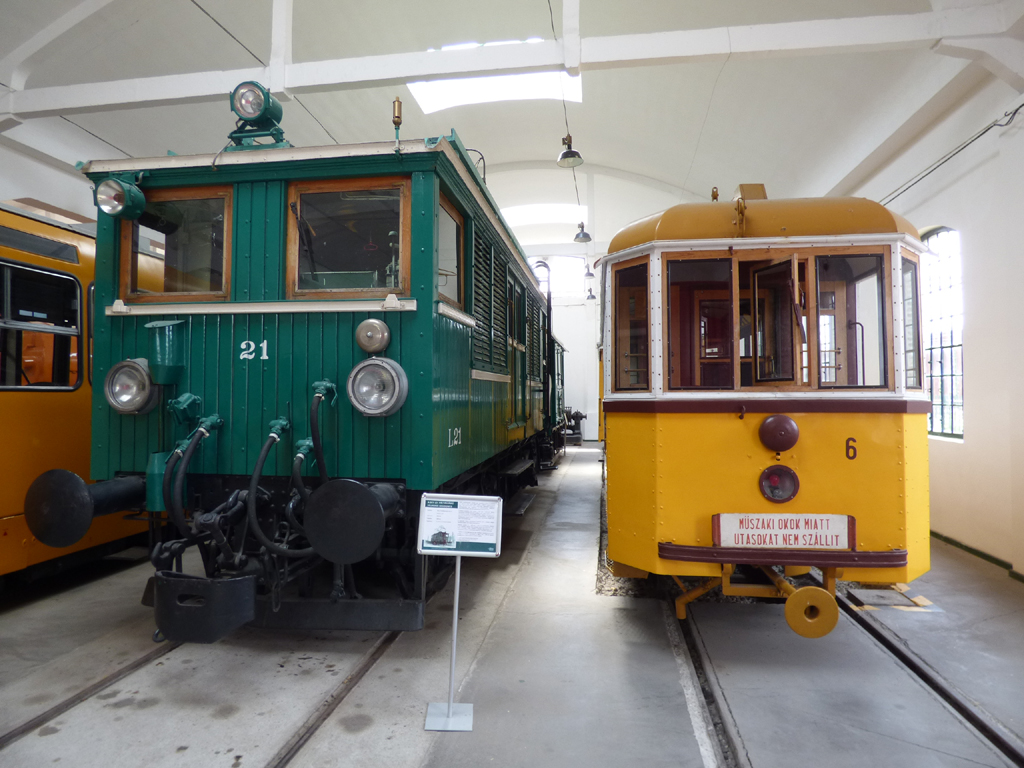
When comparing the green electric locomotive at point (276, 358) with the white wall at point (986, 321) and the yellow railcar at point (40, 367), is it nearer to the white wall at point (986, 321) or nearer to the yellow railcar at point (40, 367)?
the yellow railcar at point (40, 367)

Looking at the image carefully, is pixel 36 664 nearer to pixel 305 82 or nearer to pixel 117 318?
pixel 117 318

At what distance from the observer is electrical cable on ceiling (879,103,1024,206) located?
206 inches

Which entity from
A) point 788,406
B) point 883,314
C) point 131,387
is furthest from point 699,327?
point 131,387

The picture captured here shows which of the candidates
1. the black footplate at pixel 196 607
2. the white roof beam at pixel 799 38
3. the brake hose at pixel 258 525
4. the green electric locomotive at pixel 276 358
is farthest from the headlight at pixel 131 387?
the white roof beam at pixel 799 38

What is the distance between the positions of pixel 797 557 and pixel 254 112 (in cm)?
439

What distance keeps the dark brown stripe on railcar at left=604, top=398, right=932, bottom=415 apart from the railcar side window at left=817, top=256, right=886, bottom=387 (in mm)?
127

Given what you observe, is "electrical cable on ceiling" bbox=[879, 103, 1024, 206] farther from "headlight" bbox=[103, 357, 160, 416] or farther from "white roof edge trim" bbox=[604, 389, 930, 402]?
"headlight" bbox=[103, 357, 160, 416]

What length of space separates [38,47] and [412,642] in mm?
7830

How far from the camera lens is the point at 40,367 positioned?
4.55 m

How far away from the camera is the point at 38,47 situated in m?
6.72

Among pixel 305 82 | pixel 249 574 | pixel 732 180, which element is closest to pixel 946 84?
pixel 732 180

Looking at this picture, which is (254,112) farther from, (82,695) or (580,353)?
(580,353)

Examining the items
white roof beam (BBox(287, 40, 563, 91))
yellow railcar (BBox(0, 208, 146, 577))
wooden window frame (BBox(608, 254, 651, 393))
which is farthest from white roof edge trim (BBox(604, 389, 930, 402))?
yellow railcar (BBox(0, 208, 146, 577))

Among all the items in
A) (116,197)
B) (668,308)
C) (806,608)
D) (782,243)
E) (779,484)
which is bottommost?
(806,608)
